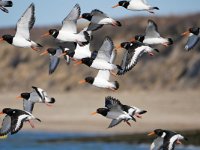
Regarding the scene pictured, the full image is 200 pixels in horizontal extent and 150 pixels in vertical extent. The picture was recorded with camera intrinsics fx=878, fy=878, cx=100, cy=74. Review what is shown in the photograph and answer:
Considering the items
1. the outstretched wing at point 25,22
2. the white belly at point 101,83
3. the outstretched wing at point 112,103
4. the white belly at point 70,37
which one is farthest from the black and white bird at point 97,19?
the outstretched wing at point 112,103

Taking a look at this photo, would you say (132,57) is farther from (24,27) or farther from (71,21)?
(24,27)

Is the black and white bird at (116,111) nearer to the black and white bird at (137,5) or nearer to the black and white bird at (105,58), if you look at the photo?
the black and white bird at (105,58)

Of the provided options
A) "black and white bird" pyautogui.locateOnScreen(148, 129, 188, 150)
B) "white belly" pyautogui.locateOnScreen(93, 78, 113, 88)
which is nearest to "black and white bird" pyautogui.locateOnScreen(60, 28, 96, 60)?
"white belly" pyautogui.locateOnScreen(93, 78, 113, 88)

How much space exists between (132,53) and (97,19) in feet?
3.15

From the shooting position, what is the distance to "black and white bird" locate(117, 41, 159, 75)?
16.5 meters

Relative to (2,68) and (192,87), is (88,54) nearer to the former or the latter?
(192,87)

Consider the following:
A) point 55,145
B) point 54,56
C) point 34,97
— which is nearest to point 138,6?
point 54,56

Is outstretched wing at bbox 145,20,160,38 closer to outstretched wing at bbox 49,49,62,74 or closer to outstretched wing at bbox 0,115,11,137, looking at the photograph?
outstretched wing at bbox 49,49,62,74

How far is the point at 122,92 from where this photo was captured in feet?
179

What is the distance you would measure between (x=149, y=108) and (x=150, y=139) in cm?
762

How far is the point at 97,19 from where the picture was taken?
1694 cm

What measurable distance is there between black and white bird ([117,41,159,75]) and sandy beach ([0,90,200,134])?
2356 cm

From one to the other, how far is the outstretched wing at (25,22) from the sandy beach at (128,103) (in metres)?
24.1

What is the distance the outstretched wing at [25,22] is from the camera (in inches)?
661
